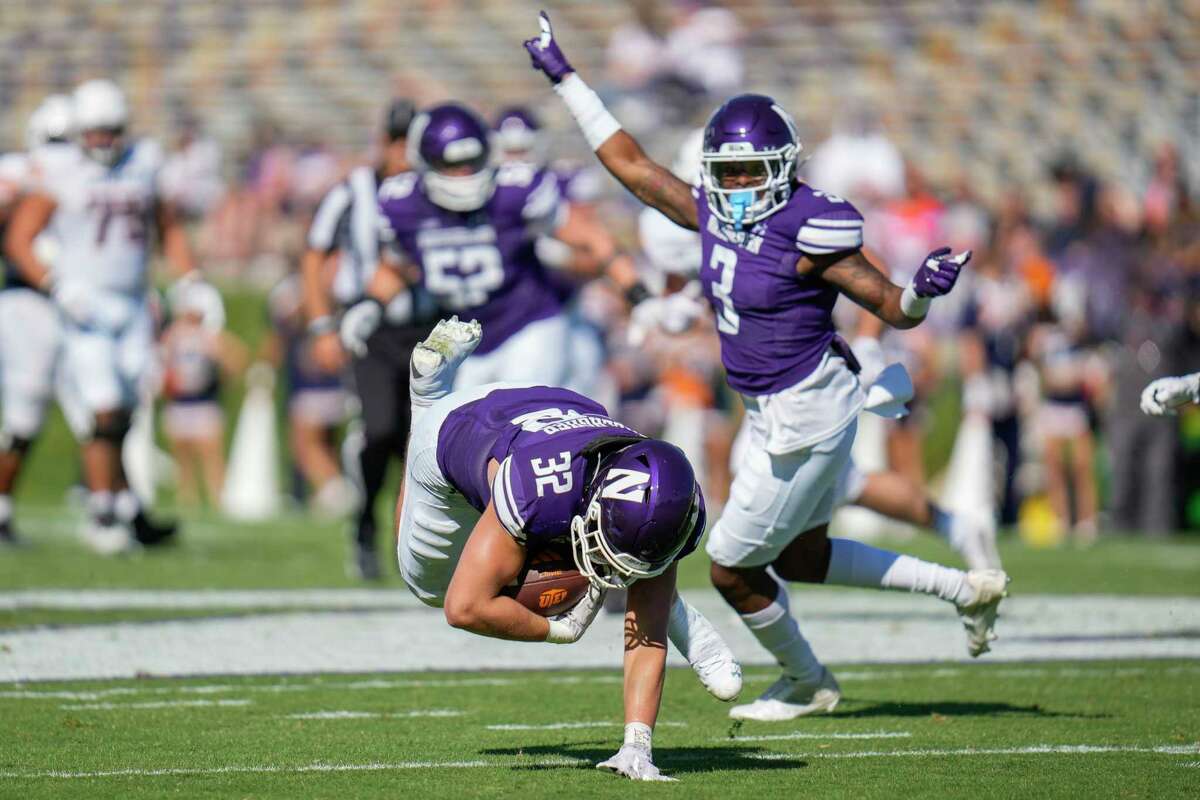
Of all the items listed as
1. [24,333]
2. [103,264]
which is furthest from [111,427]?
[24,333]

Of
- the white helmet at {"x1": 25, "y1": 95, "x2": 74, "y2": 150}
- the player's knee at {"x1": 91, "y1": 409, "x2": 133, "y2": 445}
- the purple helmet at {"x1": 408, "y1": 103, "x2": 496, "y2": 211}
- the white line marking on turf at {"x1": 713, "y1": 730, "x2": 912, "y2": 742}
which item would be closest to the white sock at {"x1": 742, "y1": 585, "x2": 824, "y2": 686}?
the white line marking on turf at {"x1": 713, "y1": 730, "x2": 912, "y2": 742}

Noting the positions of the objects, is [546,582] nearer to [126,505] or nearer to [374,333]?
[374,333]

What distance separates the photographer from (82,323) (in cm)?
930

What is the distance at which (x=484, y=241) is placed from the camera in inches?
304

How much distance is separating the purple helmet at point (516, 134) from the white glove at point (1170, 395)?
4.91 meters

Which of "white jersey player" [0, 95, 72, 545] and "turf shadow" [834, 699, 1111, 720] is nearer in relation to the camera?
"turf shadow" [834, 699, 1111, 720]

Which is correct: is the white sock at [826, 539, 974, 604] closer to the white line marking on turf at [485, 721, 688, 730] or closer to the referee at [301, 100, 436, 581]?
the white line marking on turf at [485, 721, 688, 730]

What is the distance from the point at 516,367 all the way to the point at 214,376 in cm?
686

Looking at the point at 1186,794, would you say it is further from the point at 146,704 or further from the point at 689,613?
the point at 146,704

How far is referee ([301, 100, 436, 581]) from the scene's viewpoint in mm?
8375

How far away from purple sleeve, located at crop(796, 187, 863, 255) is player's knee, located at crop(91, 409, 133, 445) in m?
5.12

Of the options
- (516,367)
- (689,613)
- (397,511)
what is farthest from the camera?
(516,367)

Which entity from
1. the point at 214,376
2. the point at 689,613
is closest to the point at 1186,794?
the point at 689,613

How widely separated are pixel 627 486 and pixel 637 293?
316 centimetres
